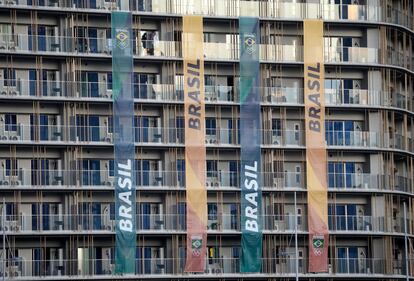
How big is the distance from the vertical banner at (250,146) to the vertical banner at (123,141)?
8.51 m

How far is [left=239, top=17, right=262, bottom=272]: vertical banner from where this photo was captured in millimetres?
122812

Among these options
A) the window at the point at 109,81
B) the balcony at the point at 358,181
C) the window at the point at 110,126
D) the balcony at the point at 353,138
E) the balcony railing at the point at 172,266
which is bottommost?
the balcony railing at the point at 172,266

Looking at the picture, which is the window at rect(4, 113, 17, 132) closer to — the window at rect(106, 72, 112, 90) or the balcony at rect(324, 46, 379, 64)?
the window at rect(106, 72, 112, 90)

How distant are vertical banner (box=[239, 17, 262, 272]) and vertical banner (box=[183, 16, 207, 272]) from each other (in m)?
3.07

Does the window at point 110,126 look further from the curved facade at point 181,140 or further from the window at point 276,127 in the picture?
the window at point 276,127

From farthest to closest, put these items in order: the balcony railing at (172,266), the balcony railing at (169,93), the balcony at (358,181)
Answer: the balcony at (358,181) → the balcony railing at (169,93) → the balcony railing at (172,266)

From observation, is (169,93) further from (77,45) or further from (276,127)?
(276,127)

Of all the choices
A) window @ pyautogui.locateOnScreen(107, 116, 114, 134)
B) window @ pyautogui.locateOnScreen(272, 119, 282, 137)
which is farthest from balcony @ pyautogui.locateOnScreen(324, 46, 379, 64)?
window @ pyautogui.locateOnScreen(107, 116, 114, 134)

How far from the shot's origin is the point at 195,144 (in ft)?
403

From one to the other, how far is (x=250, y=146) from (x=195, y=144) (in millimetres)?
4270

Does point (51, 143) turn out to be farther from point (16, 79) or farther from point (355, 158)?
point (355, 158)

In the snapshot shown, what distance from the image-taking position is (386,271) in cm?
12581

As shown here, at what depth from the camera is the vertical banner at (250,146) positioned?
12281cm

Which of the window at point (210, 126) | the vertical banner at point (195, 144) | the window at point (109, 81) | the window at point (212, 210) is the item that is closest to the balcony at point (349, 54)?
the window at point (210, 126)
